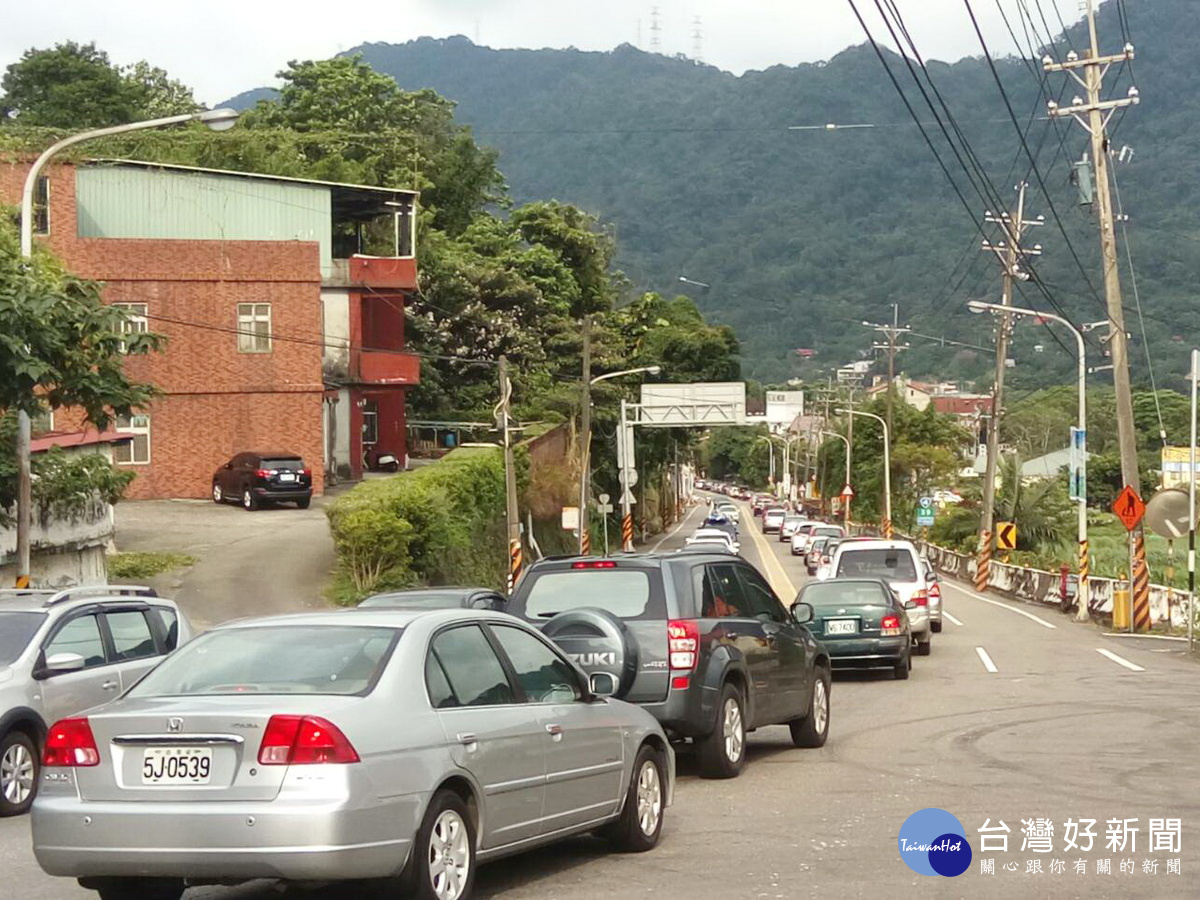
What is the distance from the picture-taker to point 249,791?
24.5 feet

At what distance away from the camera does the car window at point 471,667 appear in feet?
28.0

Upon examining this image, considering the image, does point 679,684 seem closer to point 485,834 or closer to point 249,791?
point 485,834

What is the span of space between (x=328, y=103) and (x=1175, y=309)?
82.1 meters

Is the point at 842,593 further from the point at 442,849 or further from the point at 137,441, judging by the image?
the point at 137,441

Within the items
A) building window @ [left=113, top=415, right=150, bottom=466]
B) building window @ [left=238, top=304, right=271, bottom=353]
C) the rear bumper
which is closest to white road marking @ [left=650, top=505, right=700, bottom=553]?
building window @ [left=238, top=304, right=271, bottom=353]

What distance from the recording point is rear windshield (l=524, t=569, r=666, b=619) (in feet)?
42.2

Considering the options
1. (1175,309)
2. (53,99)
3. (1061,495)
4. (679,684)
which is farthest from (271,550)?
(1175,309)

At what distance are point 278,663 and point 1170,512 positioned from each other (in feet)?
77.8

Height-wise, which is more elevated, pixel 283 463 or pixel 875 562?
pixel 283 463

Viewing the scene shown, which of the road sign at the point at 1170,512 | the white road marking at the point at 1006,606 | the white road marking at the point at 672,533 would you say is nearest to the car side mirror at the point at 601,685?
the road sign at the point at 1170,512

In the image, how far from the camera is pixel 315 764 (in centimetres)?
744

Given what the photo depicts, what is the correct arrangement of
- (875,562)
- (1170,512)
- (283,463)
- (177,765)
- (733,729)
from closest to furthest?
(177,765) < (733,729) < (1170,512) < (875,562) < (283,463)

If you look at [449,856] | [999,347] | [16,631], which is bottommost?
[449,856]

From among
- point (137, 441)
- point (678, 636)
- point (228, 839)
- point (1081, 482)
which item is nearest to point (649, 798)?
point (678, 636)
